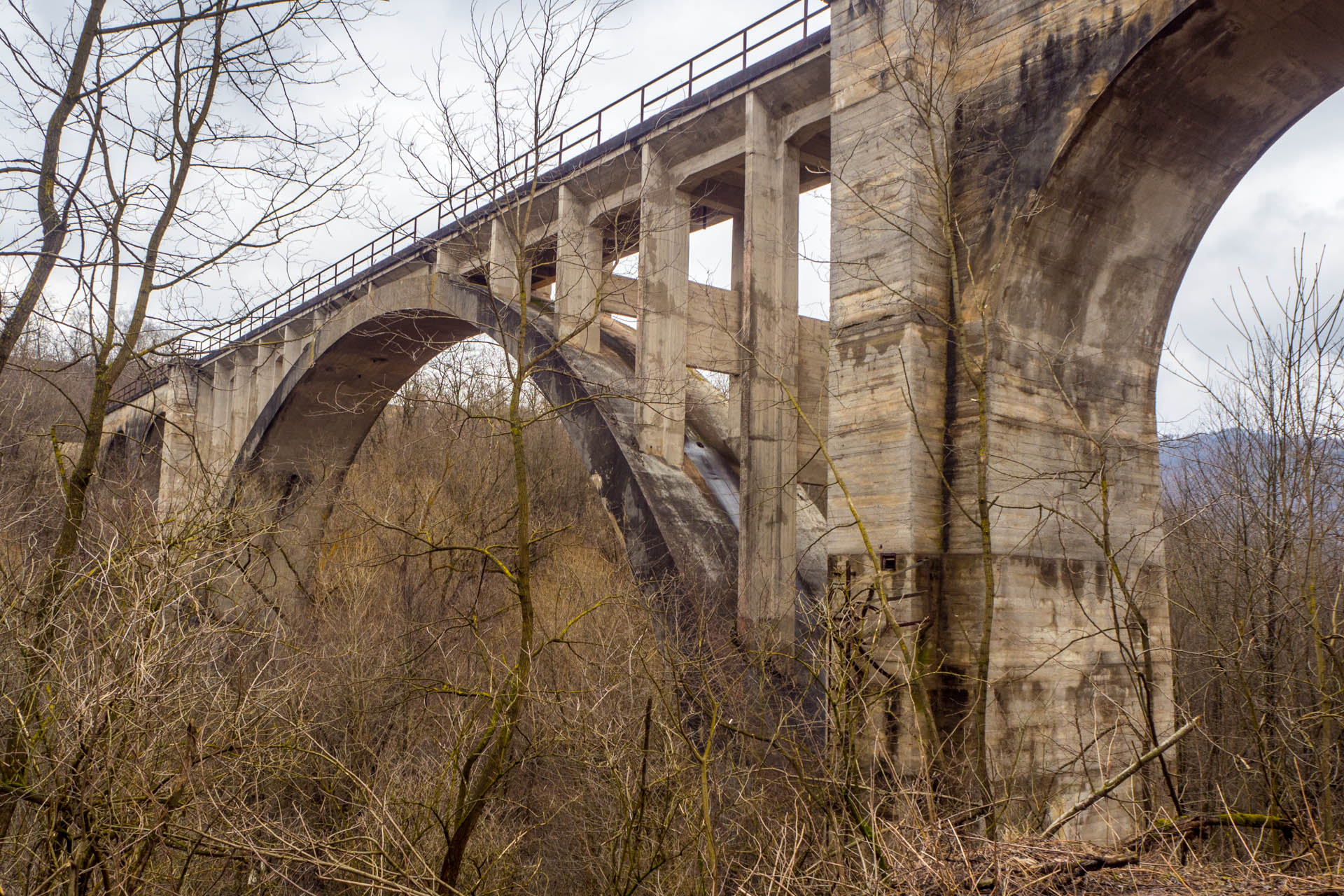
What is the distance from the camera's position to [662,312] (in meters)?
12.3

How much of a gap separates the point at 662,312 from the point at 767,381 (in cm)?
189

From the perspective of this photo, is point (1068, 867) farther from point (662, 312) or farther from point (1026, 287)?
point (662, 312)

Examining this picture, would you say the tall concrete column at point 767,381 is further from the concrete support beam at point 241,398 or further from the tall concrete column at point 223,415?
the tall concrete column at point 223,415

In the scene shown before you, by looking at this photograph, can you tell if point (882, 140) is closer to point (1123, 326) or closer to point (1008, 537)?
point (1123, 326)

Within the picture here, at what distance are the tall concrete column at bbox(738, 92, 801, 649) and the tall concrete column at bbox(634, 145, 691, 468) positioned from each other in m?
1.23

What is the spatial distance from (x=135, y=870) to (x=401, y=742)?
7.48 m

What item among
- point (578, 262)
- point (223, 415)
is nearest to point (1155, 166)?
point (578, 262)

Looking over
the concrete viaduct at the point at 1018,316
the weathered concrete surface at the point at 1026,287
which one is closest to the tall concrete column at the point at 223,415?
the concrete viaduct at the point at 1018,316

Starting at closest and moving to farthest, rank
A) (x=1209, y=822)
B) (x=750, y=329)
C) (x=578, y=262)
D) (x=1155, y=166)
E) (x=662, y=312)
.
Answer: (x=1209, y=822) → (x=1155, y=166) → (x=750, y=329) → (x=662, y=312) → (x=578, y=262)

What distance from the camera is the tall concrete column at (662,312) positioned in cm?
1211

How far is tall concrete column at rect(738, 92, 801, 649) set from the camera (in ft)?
35.9

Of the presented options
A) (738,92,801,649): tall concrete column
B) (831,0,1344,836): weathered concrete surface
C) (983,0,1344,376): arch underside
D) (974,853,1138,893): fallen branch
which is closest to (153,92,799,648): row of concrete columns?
(738,92,801,649): tall concrete column

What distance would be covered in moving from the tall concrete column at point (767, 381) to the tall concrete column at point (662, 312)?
1233mm

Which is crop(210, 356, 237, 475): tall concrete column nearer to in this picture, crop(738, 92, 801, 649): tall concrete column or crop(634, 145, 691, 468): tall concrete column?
crop(634, 145, 691, 468): tall concrete column
